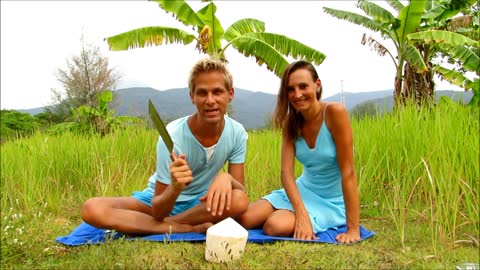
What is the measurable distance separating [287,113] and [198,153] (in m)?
0.61

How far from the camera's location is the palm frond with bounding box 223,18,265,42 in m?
8.98

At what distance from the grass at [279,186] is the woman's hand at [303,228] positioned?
11 cm

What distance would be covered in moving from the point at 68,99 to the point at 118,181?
60.4 ft

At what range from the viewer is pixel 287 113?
8.65 ft

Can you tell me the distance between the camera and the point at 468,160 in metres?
2.59

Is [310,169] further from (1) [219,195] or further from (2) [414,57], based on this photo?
(2) [414,57]

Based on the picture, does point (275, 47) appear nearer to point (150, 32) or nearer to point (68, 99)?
point (150, 32)

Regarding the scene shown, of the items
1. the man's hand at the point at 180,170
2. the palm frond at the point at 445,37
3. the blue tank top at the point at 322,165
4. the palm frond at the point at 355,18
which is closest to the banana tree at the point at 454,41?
the palm frond at the point at 445,37

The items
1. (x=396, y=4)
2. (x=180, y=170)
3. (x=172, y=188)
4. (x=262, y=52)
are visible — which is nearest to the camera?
(x=180, y=170)

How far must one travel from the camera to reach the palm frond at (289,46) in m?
8.40

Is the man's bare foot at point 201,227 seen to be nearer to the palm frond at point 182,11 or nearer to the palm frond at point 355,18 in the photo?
the palm frond at point 182,11

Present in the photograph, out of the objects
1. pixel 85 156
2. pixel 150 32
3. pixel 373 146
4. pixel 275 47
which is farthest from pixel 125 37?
pixel 373 146

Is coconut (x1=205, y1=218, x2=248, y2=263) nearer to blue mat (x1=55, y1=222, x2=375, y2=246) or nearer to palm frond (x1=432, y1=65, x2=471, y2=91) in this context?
blue mat (x1=55, y1=222, x2=375, y2=246)

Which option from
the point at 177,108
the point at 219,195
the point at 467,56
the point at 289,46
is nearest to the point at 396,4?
the point at 467,56
